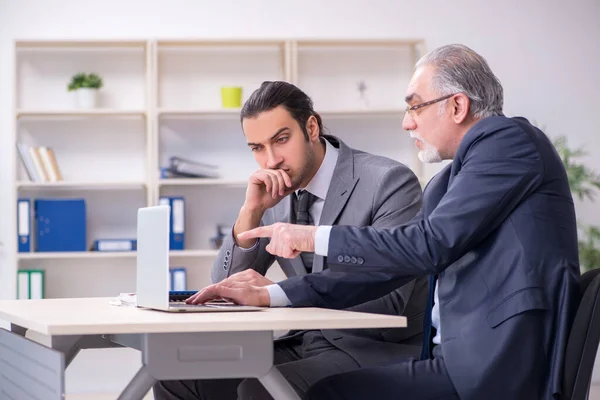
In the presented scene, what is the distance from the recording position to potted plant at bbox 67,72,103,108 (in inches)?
187

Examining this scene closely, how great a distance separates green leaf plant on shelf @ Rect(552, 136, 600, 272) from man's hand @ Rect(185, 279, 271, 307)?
3.25 m

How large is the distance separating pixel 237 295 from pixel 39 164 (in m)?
3.19

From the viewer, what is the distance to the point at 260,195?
2.30 meters

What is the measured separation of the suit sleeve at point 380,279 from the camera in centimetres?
191

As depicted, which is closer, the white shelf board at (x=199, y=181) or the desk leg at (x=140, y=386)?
the desk leg at (x=140, y=386)

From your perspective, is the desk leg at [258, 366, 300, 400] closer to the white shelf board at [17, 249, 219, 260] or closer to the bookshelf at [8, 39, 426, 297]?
the white shelf board at [17, 249, 219, 260]

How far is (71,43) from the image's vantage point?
476cm

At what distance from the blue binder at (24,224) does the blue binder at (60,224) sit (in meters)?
0.05

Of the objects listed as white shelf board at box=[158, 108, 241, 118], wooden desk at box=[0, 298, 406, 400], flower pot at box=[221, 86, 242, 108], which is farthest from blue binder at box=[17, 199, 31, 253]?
wooden desk at box=[0, 298, 406, 400]

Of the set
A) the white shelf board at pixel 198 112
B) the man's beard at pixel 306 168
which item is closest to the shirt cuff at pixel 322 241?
the man's beard at pixel 306 168

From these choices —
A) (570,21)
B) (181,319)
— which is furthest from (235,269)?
(570,21)

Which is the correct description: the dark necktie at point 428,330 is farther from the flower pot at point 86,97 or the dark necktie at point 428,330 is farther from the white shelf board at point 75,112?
the flower pot at point 86,97

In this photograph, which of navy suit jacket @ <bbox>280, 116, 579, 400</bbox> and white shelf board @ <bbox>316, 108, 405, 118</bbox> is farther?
white shelf board @ <bbox>316, 108, 405, 118</bbox>

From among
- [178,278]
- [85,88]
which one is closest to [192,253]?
[178,278]
